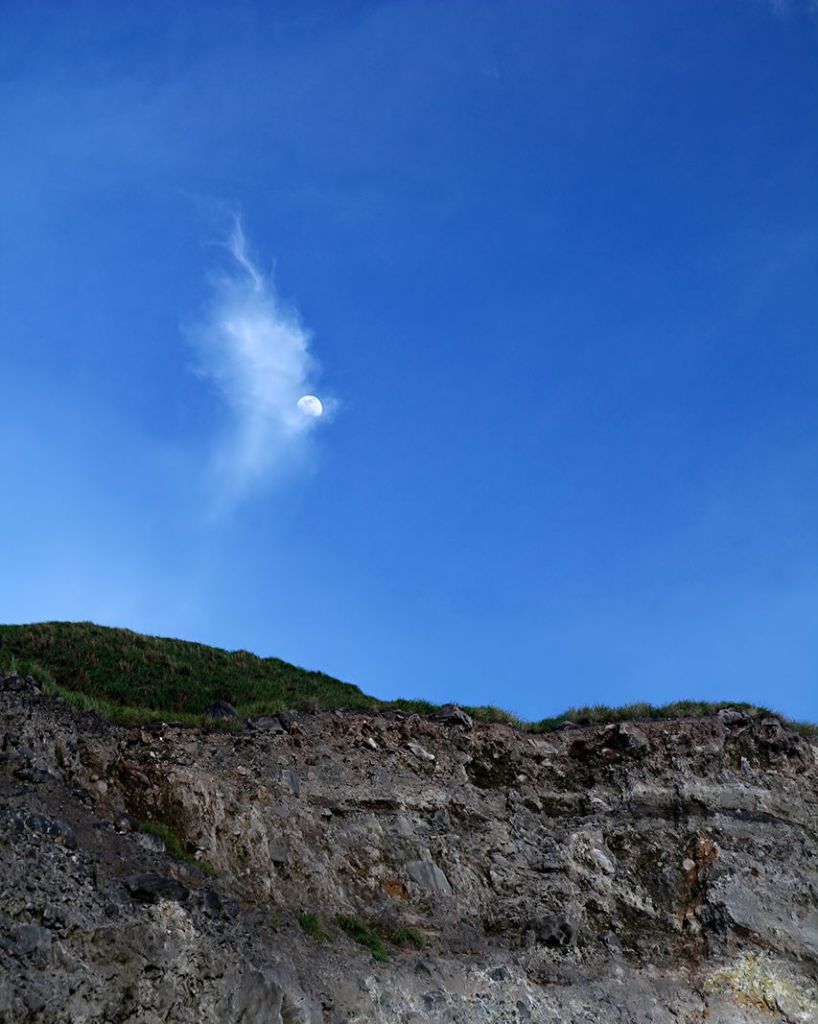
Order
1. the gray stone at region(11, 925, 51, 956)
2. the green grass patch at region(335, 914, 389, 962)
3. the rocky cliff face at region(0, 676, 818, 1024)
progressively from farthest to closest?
the green grass patch at region(335, 914, 389, 962)
the rocky cliff face at region(0, 676, 818, 1024)
the gray stone at region(11, 925, 51, 956)

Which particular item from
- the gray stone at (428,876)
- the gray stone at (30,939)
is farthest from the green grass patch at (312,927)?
the gray stone at (30,939)

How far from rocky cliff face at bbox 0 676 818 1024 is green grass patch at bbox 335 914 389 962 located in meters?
0.23

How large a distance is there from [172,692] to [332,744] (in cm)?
1042

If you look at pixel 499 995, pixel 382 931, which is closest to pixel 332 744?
pixel 382 931

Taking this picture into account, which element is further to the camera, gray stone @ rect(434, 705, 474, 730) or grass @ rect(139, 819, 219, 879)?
gray stone @ rect(434, 705, 474, 730)

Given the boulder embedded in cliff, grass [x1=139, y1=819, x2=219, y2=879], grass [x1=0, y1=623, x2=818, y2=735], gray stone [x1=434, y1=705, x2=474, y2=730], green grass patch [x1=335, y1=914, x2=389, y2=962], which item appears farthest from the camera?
gray stone [x1=434, y1=705, x2=474, y2=730]

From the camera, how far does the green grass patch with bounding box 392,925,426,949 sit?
15039 millimetres

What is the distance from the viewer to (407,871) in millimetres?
16891

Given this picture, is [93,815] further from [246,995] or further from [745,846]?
[745,846]

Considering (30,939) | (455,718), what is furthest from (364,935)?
(455,718)

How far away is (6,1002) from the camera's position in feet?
30.6

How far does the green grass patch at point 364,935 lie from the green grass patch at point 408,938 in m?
0.32

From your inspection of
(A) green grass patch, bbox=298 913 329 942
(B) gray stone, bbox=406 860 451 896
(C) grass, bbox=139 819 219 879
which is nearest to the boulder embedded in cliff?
(C) grass, bbox=139 819 219 879

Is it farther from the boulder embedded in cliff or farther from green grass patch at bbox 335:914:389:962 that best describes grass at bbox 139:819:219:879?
green grass patch at bbox 335:914:389:962
